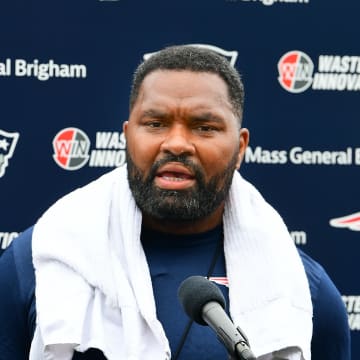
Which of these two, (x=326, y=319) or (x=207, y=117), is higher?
(x=207, y=117)

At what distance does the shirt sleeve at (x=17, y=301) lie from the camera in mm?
2223

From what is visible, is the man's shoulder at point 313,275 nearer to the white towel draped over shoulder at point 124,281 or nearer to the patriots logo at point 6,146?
the white towel draped over shoulder at point 124,281

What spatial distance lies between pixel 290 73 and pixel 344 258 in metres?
0.78

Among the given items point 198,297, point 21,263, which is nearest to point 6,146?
point 21,263

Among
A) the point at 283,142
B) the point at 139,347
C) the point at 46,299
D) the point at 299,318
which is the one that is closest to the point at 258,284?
the point at 299,318

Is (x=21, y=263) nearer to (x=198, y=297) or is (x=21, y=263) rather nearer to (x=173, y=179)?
(x=173, y=179)

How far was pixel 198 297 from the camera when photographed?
1.58 meters

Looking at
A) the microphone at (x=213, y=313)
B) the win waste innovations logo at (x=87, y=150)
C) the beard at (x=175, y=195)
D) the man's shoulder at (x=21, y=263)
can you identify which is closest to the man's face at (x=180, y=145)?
the beard at (x=175, y=195)

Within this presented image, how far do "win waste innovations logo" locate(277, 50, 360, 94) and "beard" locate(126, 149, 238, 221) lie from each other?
1.68m

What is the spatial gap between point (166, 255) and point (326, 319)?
1.42 ft

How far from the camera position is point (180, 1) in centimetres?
376

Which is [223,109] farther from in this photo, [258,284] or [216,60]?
[258,284]

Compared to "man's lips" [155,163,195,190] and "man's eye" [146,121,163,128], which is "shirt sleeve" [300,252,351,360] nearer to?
"man's lips" [155,163,195,190]

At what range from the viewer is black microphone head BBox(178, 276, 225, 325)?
157 cm
